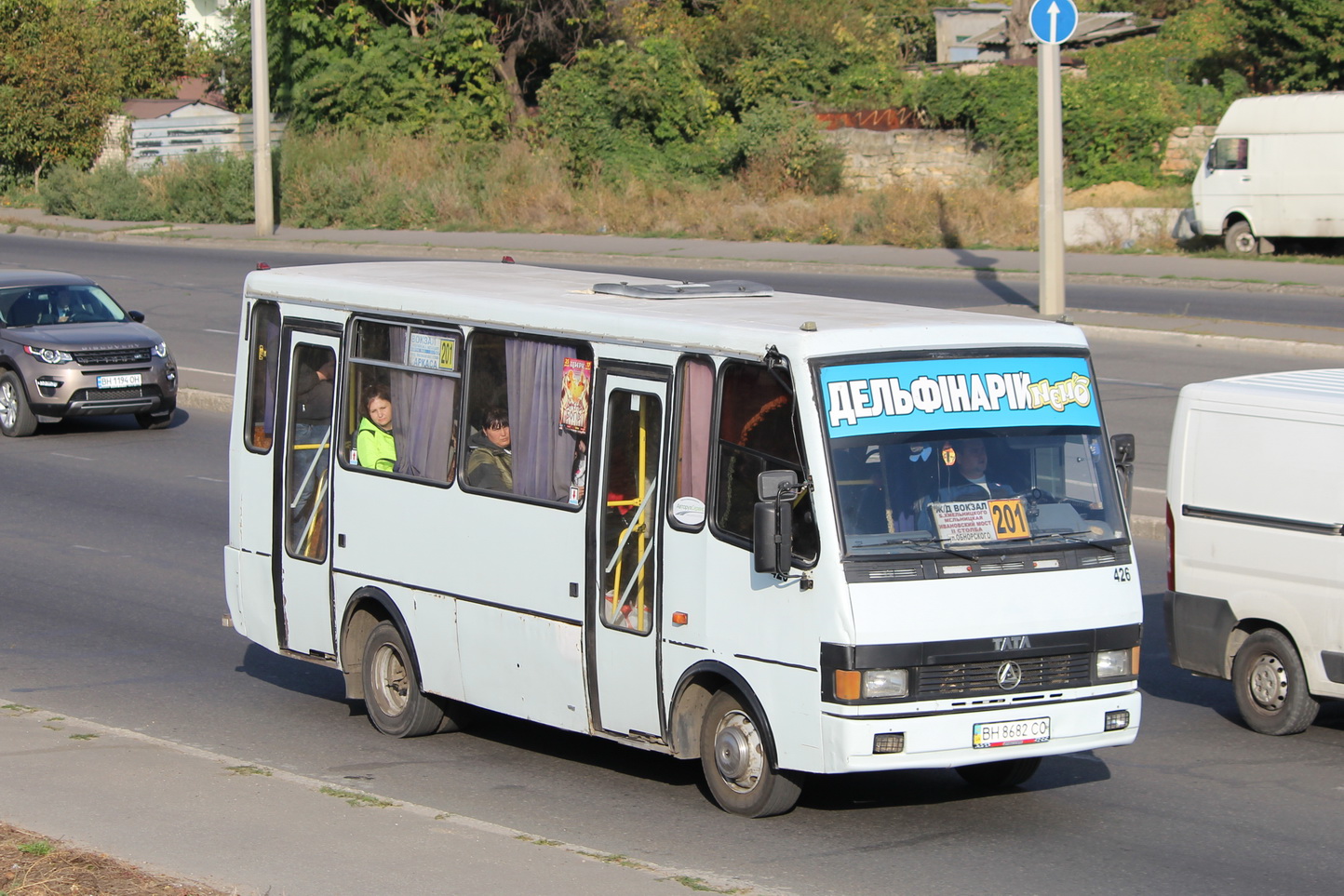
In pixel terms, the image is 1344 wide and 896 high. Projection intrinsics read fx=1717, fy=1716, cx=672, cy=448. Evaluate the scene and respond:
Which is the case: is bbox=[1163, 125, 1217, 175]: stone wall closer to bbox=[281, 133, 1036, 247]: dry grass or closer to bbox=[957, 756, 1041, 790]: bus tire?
bbox=[281, 133, 1036, 247]: dry grass

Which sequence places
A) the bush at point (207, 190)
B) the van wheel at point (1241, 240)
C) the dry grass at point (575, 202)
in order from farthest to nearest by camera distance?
the bush at point (207, 190)
the dry grass at point (575, 202)
the van wheel at point (1241, 240)

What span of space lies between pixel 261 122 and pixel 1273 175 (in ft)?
75.3

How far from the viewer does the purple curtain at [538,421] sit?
862cm

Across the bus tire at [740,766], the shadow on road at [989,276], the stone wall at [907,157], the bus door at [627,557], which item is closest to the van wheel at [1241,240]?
the shadow on road at [989,276]

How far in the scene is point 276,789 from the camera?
7.85 m

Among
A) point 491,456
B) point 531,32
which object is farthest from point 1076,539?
point 531,32

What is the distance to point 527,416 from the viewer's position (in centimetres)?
889

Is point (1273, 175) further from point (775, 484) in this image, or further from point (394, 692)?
point (775, 484)

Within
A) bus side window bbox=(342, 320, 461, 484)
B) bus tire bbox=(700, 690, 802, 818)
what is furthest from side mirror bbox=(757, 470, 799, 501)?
bus side window bbox=(342, 320, 461, 484)

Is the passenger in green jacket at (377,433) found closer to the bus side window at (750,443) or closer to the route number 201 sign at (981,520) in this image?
the bus side window at (750,443)

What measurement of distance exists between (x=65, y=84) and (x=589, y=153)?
63.2 feet

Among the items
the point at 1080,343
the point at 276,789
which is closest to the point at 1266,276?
the point at 1080,343

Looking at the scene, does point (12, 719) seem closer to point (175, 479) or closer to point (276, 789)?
point (276, 789)

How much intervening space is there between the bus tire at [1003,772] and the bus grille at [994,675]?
0.88 metres
